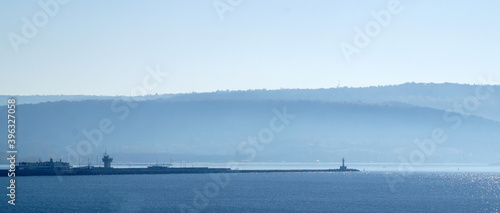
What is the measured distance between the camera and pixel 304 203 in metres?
127

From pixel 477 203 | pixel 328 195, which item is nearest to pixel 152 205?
pixel 328 195

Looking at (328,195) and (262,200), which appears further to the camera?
(328,195)

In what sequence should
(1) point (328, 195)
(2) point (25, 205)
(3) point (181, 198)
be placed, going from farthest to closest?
(1) point (328, 195)
(3) point (181, 198)
(2) point (25, 205)

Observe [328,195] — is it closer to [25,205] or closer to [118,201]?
[118,201]

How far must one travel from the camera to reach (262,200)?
13225 cm

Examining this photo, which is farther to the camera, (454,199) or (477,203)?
(454,199)

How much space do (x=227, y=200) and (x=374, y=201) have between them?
2733 centimetres

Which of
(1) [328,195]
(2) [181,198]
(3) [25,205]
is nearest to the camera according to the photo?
(3) [25,205]

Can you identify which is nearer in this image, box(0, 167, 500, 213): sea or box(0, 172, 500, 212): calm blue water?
box(0, 167, 500, 213): sea

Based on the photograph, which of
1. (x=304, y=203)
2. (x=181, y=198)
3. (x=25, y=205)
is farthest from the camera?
(x=181, y=198)

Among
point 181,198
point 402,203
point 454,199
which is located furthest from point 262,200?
point 454,199

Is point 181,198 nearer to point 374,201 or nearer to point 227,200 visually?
point 227,200

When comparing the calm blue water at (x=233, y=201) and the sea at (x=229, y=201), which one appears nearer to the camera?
the sea at (x=229, y=201)

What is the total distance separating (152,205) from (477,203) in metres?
59.1
